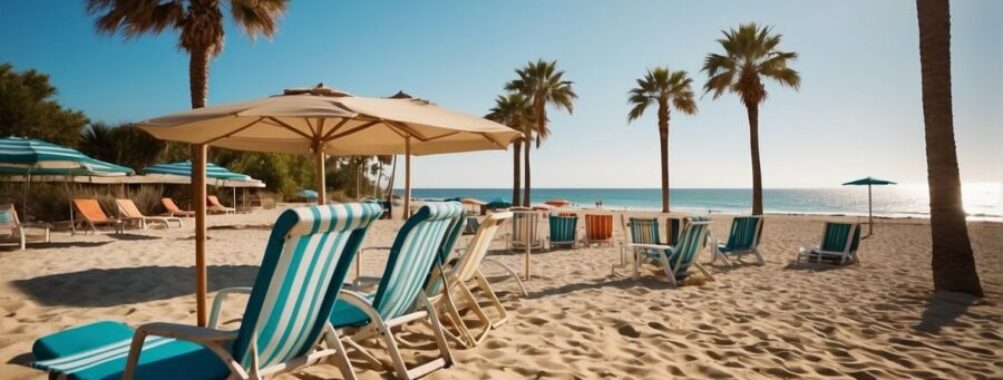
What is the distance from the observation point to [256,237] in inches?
461

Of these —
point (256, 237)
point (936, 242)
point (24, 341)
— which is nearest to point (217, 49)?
point (256, 237)

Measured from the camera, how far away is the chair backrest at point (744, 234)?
8.19 metres

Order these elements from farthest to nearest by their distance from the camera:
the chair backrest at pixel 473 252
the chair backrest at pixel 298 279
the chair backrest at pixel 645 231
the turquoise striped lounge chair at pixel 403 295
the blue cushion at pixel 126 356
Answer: the chair backrest at pixel 645 231 → the chair backrest at pixel 473 252 → the turquoise striped lounge chair at pixel 403 295 → the blue cushion at pixel 126 356 → the chair backrest at pixel 298 279

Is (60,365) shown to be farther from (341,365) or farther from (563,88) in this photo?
(563,88)

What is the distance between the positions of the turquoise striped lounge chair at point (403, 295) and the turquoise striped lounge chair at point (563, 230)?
735 centimetres

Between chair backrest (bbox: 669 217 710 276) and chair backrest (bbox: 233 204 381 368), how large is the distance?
4.93 metres

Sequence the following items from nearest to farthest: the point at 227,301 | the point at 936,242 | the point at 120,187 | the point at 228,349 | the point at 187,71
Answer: the point at 228,349
the point at 227,301
the point at 936,242
the point at 187,71
the point at 120,187

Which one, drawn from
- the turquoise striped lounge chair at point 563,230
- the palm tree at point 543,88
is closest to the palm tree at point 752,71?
the palm tree at point 543,88

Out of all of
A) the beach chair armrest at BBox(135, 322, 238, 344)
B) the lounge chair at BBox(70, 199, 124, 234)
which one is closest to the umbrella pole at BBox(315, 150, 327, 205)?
the beach chair armrest at BBox(135, 322, 238, 344)

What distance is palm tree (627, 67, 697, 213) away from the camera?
25266 mm

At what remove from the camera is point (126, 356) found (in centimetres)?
207

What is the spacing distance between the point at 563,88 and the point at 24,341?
26073mm

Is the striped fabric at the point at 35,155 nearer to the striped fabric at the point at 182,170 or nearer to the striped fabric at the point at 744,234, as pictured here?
the striped fabric at the point at 182,170

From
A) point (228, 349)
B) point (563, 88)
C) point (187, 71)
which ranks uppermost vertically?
point (563, 88)
